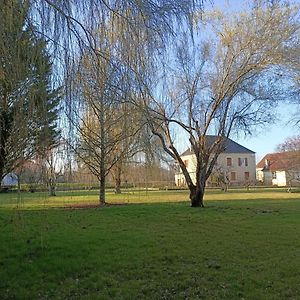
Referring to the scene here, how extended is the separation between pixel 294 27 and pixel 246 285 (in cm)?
1260

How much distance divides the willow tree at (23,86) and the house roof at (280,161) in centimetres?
3968

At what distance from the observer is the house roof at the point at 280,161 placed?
42763 mm

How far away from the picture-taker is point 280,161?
57.0 meters

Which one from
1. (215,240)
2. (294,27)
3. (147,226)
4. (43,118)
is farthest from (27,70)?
(294,27)

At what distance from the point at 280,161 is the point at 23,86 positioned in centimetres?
5648

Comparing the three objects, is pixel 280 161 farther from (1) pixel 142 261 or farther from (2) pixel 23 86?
(2) pixel 23 86

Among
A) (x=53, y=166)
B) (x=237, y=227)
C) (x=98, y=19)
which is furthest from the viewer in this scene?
(x=237, y=227)

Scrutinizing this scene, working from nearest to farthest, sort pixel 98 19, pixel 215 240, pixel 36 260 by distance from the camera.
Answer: pixel 98 19 < pixel 36 260 < pixel 215 240

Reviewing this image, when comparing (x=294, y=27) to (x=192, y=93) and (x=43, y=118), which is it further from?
(x=43, y=118)

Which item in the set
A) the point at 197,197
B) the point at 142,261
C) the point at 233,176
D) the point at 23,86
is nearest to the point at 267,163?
the point at 233,176

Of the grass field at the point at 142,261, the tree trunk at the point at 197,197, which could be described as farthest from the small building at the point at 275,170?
the grass field at the point at 142,261

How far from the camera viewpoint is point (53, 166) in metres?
4.54

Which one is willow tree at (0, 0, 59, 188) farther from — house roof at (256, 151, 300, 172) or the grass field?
house roof at (256, 151, 300, 172)

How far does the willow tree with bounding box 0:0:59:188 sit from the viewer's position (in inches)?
140
